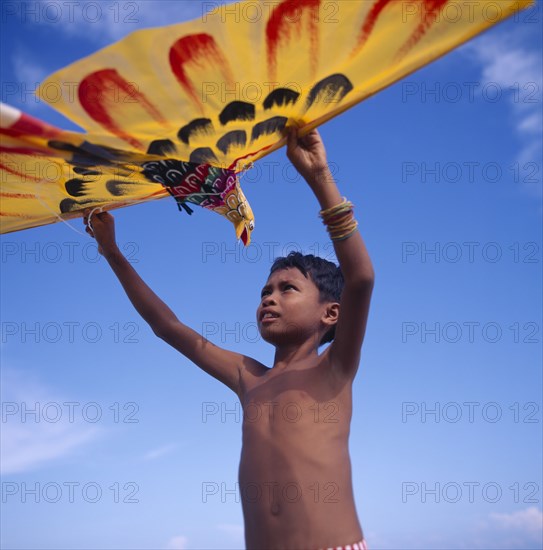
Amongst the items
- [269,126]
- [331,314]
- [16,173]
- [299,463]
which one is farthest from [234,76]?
[299,463]

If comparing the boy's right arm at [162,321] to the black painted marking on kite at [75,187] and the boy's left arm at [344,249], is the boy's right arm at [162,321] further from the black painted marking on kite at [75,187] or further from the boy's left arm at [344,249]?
the boy's left arm at [344,249]

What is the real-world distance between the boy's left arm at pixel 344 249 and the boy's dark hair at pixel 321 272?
50 centimetres

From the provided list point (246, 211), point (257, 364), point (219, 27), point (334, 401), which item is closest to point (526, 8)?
point (219, 27)

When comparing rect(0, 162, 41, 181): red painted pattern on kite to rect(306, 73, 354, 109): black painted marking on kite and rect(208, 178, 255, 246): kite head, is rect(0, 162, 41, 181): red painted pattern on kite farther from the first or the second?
rect(306, 73, 354, 109): black painted marking on kite

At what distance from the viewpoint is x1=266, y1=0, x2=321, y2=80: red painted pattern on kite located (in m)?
2.38

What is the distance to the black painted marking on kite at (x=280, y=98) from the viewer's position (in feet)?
8.22

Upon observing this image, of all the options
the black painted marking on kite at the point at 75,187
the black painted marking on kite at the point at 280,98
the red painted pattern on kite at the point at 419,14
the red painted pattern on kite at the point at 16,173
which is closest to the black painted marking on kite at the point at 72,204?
the black painted marking on kite at the point at 75,187

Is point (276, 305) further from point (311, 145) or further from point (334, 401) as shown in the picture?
point (311, 145)

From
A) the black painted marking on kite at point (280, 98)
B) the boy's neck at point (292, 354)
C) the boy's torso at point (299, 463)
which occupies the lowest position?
the boy's torso at point (299, 463)

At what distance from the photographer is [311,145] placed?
104 inches

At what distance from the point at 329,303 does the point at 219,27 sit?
4.33 feet

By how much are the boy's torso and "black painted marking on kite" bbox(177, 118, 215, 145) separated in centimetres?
102

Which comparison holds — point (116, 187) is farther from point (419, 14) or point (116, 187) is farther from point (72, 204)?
point (419, 14)

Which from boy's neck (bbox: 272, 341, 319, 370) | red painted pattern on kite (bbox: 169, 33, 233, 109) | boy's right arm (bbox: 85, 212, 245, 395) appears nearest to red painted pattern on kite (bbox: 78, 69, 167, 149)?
red painted pattern on kite (bbox: 169, 33, 233, 109)
